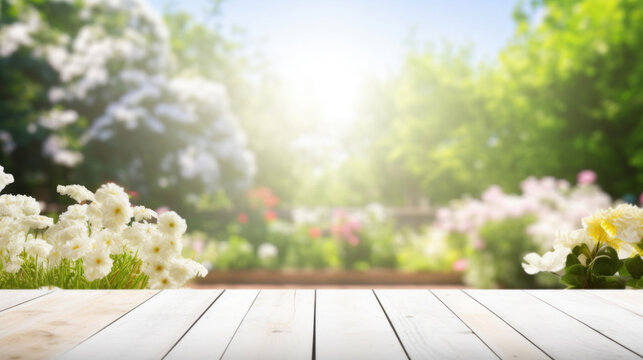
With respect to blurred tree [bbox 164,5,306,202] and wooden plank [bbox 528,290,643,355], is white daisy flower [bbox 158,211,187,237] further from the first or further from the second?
blurred tree [bbox 164,5,306,202]

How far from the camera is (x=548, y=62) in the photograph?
40.4ft

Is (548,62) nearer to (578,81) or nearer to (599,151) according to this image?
(578,81)

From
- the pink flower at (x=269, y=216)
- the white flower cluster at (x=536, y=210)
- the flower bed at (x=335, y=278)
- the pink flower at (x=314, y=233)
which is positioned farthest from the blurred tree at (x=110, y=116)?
the white flower cluster at (x=536, y=210)

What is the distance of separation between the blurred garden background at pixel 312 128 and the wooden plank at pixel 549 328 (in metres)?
4.17

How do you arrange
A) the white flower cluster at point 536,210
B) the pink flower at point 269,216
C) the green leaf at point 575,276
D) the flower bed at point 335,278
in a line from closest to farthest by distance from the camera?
the green leaf at point 575,276
the white flower cluster at point 536,210
the flower bed at point 335,278
the pink flower at point 269,216

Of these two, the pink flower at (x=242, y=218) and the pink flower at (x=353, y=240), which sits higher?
the pink flower at (x=242, y=218)

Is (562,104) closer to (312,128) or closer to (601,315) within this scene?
(312,128)

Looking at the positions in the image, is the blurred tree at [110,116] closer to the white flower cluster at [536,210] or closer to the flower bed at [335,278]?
the flower bed at [335,278]

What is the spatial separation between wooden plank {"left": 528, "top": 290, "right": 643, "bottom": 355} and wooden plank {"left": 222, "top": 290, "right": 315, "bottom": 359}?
819mm

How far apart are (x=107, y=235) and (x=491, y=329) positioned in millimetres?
1702

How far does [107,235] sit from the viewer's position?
260 cm

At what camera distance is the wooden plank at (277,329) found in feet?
4.71

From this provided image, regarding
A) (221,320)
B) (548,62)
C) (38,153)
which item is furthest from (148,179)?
(548,62)

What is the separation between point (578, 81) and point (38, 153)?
400 inches
